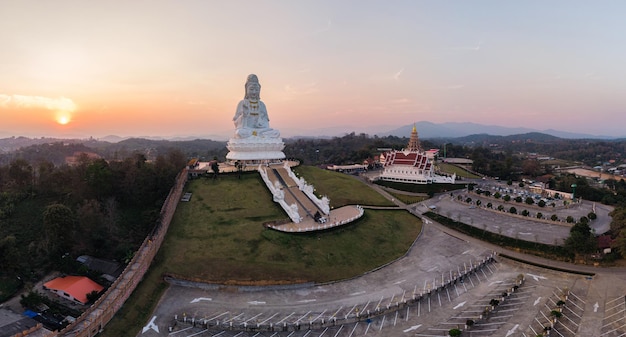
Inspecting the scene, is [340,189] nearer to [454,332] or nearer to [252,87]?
[252,87]

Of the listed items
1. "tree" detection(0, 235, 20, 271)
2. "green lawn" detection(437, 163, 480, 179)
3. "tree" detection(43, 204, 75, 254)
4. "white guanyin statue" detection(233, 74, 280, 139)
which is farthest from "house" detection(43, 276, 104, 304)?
"green lawn" detection(437, 163, 480, 179)

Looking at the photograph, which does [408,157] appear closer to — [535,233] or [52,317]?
[535,233]

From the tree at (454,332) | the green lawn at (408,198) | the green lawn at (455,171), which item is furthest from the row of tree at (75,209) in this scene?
the green lawn at (455,171)

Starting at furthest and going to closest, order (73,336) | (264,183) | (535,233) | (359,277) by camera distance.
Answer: (264,183) → (535,233) → (359,277) → (73,336)

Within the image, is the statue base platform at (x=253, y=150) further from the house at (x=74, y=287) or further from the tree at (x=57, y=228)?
the house at (x=74, y=287)

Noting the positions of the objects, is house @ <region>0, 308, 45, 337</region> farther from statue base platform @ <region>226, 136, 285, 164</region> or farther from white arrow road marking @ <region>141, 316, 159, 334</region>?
statue base platform @ <region>226, 136, 285, 164</region>

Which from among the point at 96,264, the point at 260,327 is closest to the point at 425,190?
the point at 260,327
